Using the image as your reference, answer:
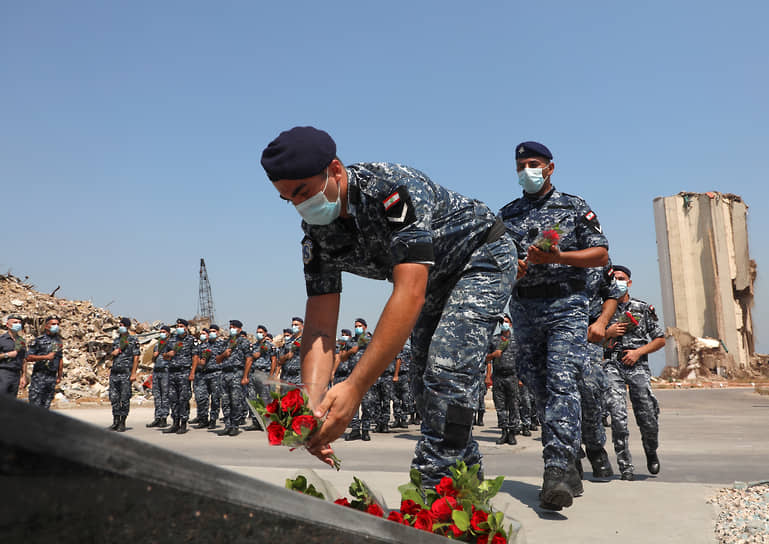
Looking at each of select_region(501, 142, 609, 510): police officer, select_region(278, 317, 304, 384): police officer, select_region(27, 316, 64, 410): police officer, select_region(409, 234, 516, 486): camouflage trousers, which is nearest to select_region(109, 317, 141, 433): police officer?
select_region(27, 316, 64, 410): police officer

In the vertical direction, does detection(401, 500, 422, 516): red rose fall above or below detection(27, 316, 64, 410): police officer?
below

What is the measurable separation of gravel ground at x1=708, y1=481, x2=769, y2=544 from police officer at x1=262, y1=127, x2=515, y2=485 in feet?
5.36

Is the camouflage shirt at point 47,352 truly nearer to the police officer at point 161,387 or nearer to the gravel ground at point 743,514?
the police officer at point 161,387

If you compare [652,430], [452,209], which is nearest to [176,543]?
[452,209]

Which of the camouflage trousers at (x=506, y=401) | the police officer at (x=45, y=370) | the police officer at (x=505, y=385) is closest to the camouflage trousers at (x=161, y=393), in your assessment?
the police officer at (x=45, y=370)

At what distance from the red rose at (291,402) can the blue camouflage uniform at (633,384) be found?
3.74m

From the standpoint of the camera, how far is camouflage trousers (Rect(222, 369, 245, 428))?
448 inches

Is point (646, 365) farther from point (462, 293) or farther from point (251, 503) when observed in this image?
point (251, 503)

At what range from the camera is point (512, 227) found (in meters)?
4.40

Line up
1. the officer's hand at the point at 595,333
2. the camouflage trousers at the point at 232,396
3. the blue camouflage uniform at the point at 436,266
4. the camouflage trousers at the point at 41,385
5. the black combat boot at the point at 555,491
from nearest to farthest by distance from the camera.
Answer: the blue camouflage uniform at the point at 436,266 < the black combat boot at the point at 555,491 < the officer's hand at the point at 595,333 < the camouflage trousers at the point at 41,385 < the camouflage trousers at the point at 232,396

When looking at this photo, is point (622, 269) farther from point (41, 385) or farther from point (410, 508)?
point (41, 385)

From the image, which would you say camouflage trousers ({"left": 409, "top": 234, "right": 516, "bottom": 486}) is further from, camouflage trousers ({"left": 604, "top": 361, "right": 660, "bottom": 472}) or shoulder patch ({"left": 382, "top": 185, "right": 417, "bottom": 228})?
camouflage trousers ({"left": 604, "top": 361, "right": 660, "bottom": 472})

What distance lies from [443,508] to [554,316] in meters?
2.23

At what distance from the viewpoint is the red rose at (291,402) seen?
6.41 ft
